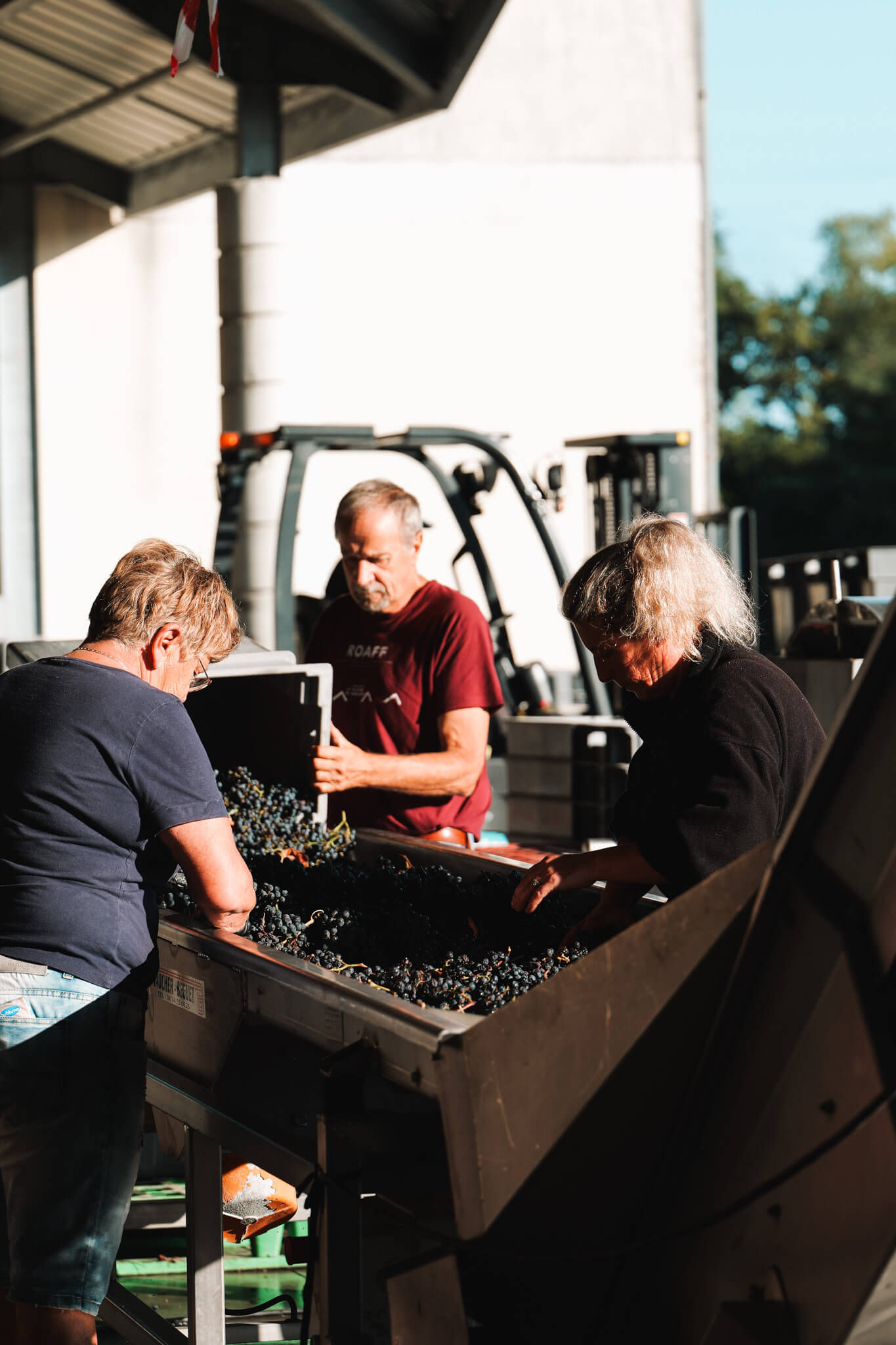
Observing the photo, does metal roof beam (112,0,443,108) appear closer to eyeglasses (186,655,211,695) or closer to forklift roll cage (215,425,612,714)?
forklift roll cage (215,425,612,714)

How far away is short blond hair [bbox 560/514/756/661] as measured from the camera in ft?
8.13

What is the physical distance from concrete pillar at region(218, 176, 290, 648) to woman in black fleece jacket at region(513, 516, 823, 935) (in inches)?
267

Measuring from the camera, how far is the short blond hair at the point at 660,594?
248 centimetres

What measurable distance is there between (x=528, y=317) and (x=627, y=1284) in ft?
42.6

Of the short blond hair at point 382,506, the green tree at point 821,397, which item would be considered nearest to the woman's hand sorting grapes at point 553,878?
the short blond hair at point 382,506

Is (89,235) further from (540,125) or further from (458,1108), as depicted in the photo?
(458,1108)

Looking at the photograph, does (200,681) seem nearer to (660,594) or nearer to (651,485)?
(660,594)

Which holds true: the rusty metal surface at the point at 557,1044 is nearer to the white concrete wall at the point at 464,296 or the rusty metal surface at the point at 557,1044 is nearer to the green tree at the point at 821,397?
the white concrete wall at the point at 464,296

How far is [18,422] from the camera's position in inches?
475

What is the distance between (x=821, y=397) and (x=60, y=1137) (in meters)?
49.9

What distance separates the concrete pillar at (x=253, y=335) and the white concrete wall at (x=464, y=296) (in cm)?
284

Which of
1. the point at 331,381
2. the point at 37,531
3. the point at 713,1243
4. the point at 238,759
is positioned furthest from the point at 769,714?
the point at 331,381

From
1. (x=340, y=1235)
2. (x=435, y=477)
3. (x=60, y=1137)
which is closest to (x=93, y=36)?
(x=435, y=477)

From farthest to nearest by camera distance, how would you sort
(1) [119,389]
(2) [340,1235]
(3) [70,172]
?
1. (1) [119,389]
2. (3) [70,172]
3. (2) [340,1235]
